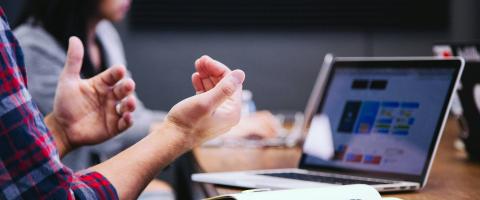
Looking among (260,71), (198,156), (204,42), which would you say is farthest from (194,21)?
(198,156)

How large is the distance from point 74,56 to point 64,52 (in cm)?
104

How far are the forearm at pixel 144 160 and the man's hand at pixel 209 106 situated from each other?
0.06 ft

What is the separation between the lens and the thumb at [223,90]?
3.94 feet

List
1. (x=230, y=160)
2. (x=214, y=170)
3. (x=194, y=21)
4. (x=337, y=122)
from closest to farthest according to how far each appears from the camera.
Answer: (x=337, y=122), (x=214, y=170), (x=230, y=160), (x=194, y=21)

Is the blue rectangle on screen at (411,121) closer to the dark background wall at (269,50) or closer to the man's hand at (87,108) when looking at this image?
the man's hand at (87,108)

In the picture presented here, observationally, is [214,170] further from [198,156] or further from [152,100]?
[152,100]

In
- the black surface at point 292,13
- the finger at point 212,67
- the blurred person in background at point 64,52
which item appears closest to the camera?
the finger at point 212,67

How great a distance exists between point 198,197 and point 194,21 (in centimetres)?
263

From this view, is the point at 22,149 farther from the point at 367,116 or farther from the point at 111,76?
the point at 367,116

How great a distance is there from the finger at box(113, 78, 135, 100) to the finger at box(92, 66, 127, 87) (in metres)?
0.02

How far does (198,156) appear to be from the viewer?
2045 millimetres

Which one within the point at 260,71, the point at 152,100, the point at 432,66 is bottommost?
the point at 152,100

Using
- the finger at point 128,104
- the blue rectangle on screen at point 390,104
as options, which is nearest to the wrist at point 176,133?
the finger at point 128,104

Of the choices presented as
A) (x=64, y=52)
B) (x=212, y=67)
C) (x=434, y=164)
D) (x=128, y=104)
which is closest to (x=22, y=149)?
(x=212, y=67)
